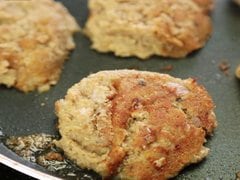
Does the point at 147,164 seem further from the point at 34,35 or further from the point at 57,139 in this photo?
the point at 34,35

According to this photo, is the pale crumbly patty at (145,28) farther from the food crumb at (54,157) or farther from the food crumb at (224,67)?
the food crumb at (54,157)

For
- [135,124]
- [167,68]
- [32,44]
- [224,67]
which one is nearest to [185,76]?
[167,68]

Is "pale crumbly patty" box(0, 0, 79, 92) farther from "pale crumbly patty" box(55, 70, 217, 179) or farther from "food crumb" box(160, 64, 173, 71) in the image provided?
"food crumb" box(160, 64, 173, 71)

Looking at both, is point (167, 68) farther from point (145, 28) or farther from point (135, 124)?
point (135, 124)

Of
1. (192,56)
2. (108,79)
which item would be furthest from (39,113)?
(192,56)

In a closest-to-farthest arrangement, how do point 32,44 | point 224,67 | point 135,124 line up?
point 135,124
point 32,44
point 224,67

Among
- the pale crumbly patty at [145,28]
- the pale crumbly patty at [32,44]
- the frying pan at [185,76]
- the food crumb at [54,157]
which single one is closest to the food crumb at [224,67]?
the frying pan at [185,76]
